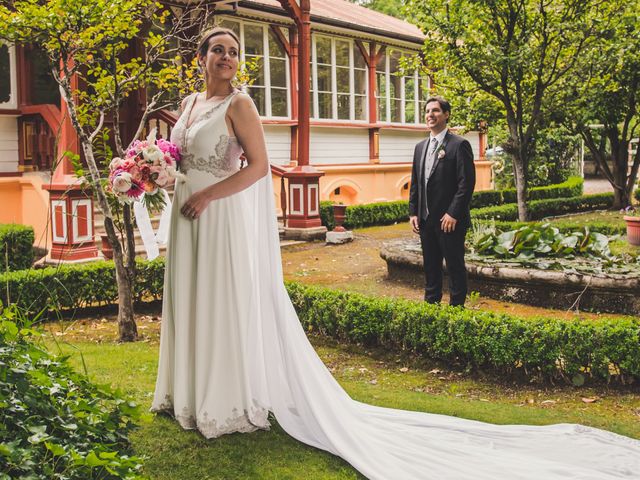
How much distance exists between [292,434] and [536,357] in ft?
8.72

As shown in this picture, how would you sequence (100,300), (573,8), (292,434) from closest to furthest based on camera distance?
(292,434)
(100,300)
(573,8)

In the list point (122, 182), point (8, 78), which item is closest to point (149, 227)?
point (122, 182)

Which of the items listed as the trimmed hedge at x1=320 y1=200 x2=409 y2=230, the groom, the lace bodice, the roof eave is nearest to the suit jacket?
the groom

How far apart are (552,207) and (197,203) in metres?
20.4

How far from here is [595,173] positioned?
1962 inches

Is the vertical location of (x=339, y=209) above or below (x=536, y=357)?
above

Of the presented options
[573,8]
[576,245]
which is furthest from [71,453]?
[573,8]

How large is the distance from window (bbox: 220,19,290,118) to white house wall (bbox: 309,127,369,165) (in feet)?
4.44

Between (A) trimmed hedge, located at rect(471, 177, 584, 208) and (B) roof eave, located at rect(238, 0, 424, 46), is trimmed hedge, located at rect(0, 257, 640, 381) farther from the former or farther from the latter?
(A) trimmed hedge, located at rect(471, 177, 584, 208)

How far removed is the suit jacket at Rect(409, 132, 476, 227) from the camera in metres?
7.08

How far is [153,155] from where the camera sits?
4.61 metres

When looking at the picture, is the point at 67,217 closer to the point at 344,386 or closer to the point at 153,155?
the point at 344,386

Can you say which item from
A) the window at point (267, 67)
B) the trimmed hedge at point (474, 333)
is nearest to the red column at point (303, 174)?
the window at point (267, 67)

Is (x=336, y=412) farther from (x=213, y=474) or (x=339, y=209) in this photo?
(x=339, y=209)
